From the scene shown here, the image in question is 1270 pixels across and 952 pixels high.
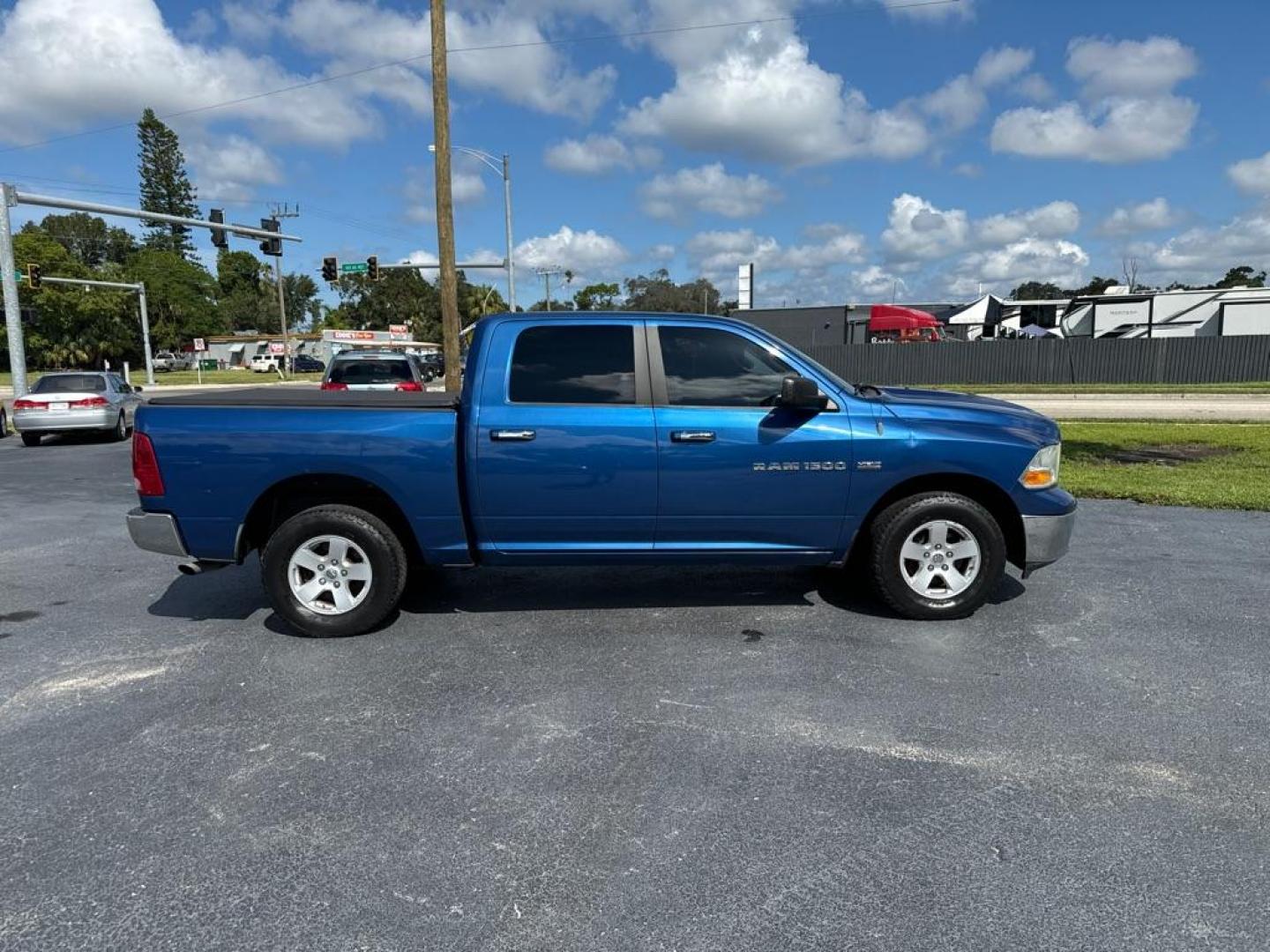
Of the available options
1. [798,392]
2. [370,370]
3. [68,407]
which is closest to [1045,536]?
[798,392]

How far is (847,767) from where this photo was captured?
3404 mm

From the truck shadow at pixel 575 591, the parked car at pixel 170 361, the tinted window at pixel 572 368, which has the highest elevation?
the parked car at pixel 170 361

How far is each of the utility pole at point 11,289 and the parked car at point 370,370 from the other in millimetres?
14598

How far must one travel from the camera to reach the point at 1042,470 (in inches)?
198

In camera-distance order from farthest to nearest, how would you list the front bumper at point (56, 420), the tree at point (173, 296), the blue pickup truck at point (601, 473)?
the tree at point (173, 296) → the front bumper at point (56, 420) → the blue pickup truck at point (601, 473)

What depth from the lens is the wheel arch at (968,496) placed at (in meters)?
5.05

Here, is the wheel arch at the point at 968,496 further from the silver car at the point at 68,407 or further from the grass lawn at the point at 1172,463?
the silver car at the point at 68,407

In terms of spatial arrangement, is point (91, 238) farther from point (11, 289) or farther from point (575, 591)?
point (575, 591)

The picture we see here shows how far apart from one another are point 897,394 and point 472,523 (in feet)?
9.36

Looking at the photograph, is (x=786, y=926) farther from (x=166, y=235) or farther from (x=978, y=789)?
(x=166, y=235)

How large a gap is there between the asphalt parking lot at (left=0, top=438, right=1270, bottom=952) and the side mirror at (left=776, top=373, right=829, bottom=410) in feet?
4.51

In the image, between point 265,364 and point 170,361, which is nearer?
point 265,364

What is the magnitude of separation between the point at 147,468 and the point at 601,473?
2597mm

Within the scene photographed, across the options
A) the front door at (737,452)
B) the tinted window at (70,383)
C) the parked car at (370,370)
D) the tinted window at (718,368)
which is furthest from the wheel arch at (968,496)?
the tinted window at (70,383)
